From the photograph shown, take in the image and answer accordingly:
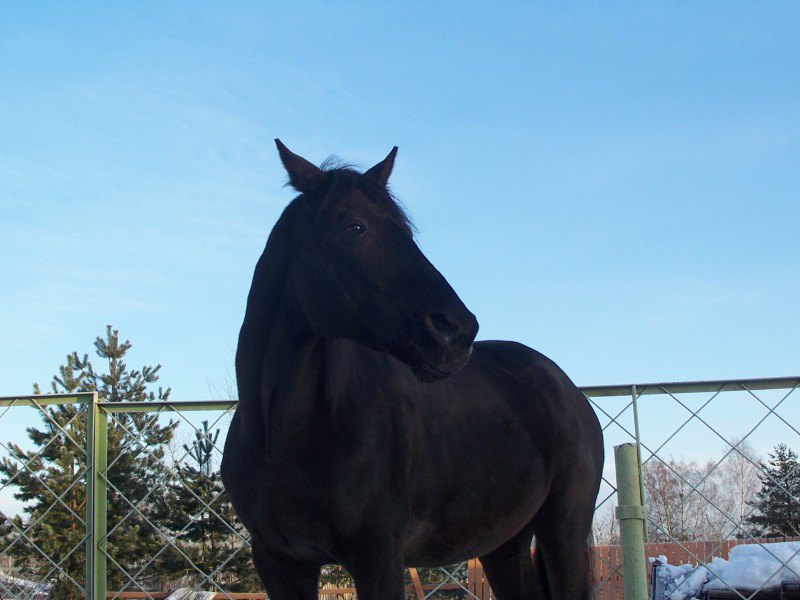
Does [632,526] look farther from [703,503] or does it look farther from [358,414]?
[703,503]

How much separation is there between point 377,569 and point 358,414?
48cm

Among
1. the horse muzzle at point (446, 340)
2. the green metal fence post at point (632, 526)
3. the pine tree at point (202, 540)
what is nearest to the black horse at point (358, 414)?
the horse muzzle at point (446, 340)

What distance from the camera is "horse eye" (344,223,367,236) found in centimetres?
242

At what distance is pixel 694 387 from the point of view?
4.11 m

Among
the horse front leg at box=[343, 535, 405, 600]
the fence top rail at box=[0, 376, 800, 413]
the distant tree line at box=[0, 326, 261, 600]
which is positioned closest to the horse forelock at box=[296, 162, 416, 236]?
the horse front leg at box=[343, 535, 405, 600]

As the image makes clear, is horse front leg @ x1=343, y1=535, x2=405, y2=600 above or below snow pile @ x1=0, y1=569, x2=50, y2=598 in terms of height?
above

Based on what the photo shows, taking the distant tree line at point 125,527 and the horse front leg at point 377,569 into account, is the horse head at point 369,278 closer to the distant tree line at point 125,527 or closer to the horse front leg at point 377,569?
the horse front leg at point 377,569

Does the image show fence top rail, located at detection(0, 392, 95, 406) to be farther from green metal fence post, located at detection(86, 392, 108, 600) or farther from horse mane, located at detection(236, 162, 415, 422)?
horse mane, located at detection(236, 162, 415, 422)

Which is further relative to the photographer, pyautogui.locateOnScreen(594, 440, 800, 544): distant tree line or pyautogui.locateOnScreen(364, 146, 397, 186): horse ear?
pyautogui.locateOnScreen(594, 440, 800, 544): distant tree line

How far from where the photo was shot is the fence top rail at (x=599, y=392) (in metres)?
4.05

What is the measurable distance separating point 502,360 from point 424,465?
954 mm

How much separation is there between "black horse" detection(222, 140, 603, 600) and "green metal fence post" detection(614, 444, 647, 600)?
21.4 inches

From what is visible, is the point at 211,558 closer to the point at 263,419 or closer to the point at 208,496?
the point at 208,496

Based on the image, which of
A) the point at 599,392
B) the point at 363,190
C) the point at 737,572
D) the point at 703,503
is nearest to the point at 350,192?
the point at 363,190
